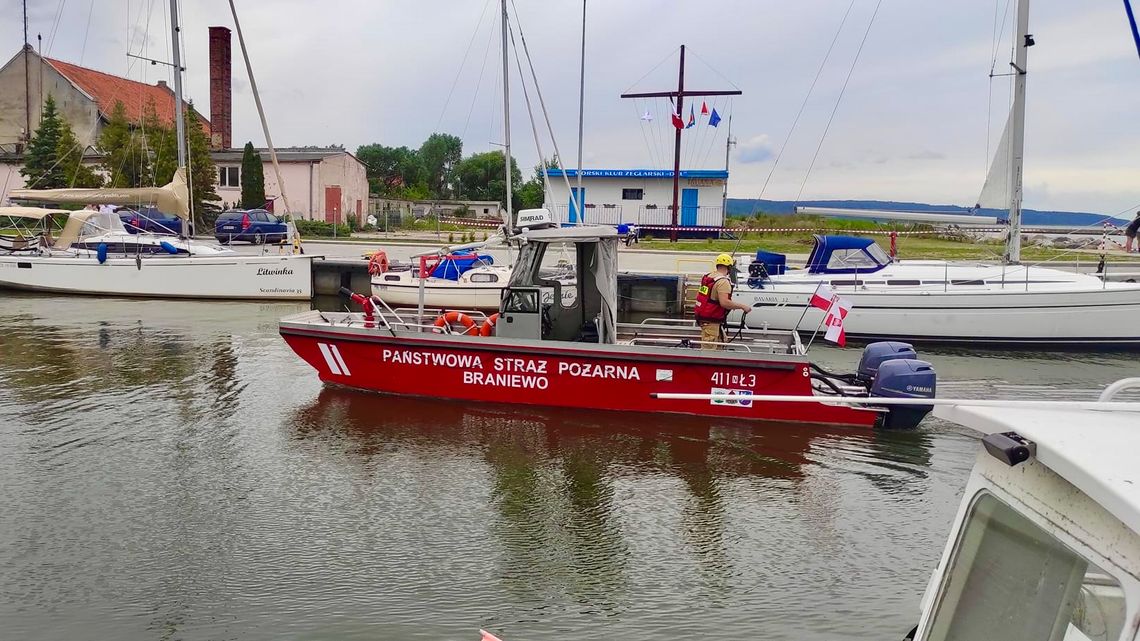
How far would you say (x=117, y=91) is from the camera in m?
50.3

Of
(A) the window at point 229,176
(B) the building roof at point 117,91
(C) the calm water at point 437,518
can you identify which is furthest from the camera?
(B) the building roof at point 117,91

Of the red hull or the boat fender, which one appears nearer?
the boat fender

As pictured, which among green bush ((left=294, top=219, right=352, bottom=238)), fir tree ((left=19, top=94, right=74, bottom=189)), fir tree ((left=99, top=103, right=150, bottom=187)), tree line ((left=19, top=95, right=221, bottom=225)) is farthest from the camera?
green bush ((left=294, top=219, right=352, bottom=238))

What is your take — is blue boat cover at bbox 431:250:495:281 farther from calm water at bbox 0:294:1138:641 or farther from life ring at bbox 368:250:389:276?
calm water at bbox 0:294:1138:641

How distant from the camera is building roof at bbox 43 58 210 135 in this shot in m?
47.9

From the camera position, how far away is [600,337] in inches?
427

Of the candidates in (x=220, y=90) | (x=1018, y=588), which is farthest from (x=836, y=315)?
(x=220, y=90)

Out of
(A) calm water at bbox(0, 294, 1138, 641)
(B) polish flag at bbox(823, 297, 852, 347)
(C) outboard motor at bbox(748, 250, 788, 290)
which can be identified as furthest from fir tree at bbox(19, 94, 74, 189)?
(B) polish flag at bbox(823, 297, 852, 347)

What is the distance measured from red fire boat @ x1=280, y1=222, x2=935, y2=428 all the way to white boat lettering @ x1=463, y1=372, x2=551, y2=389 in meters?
0.01

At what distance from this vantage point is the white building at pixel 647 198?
39.8 metres

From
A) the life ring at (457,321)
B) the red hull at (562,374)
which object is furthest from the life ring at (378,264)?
the red hull at (562,374)

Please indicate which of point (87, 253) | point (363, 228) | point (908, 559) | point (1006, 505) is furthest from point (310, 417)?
point (363, 228)

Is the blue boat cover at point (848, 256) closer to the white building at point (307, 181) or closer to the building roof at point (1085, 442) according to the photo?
the building roof at point (1085, 442)

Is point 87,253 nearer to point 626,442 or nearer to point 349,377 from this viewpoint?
point 349,377
